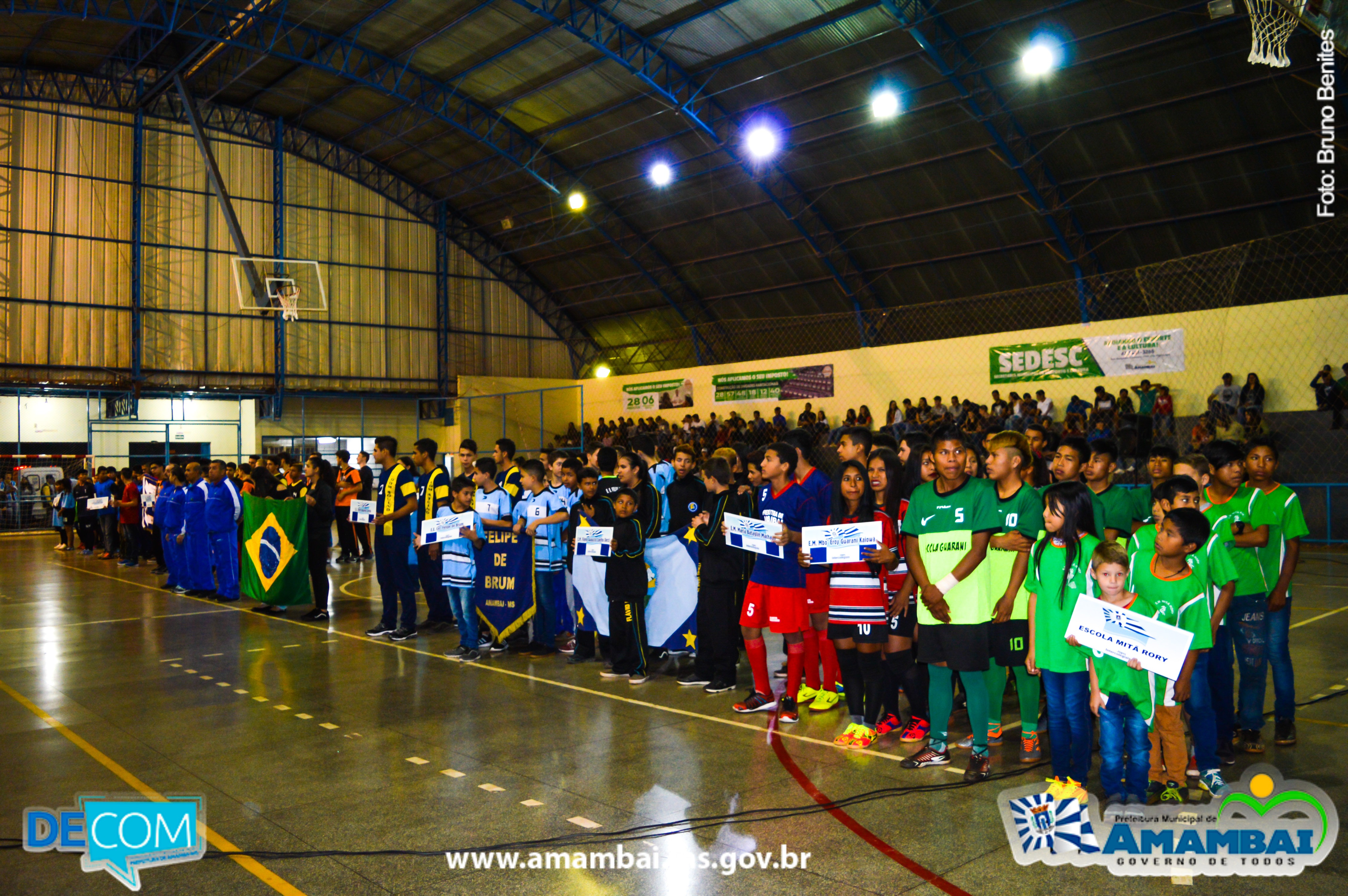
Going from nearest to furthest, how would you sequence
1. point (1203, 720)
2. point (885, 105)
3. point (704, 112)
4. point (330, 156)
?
point (1203, 720), point (885, 105), point (704, 112), point (330, 156)

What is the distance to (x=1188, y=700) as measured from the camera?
508cm

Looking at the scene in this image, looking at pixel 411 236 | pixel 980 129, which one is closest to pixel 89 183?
pixel 411 236

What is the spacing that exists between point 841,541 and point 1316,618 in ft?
25.4

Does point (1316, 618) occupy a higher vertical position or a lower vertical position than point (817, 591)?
lower

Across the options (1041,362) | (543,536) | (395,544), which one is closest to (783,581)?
(543,536)

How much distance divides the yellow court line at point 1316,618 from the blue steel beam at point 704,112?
16.6 metres

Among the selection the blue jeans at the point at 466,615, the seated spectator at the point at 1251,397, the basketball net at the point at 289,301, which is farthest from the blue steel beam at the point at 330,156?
the blue jeans at the point at 466,615

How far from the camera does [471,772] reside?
551 centimetres

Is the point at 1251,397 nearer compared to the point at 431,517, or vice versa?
the point at 431,517

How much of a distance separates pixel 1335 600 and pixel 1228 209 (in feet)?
46.7

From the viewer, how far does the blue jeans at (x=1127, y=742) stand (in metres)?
4.50

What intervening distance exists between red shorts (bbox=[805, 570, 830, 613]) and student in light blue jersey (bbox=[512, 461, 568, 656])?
9.97 ft

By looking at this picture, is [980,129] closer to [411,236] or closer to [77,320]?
[411,236]

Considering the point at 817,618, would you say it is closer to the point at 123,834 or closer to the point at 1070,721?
the point at 1070,721
